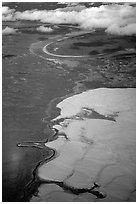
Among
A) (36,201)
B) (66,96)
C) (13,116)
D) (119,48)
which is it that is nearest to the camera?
(36,201)

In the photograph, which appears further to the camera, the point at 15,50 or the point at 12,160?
the point at 15,50

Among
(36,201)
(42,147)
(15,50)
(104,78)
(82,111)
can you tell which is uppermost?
(15,50)

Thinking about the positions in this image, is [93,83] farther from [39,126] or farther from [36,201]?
[36,201]

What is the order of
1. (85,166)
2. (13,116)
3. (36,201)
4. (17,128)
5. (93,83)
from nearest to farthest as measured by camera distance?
(36,201)
(85,166)
(17,128)
(13,116)
(93,83)

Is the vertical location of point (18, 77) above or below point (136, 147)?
above

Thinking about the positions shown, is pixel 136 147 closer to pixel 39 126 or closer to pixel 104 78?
pixel 39 126

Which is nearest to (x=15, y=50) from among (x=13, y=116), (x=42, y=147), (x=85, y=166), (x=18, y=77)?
(x=18, y=77)
